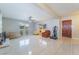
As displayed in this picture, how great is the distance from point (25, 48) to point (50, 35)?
1.39ft

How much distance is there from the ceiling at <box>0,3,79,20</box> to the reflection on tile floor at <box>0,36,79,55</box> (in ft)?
1.14

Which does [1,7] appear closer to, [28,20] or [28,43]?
[28,20]

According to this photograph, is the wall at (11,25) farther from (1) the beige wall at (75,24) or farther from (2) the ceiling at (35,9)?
(1) the beige wall at (75,24)

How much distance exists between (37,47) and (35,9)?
0.57 m

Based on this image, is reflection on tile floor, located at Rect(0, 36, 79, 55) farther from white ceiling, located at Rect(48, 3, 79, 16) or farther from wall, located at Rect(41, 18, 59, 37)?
white ceiling, located at Rect(48, 3, 79, 16)

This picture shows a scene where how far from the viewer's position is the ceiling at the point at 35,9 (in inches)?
71.0

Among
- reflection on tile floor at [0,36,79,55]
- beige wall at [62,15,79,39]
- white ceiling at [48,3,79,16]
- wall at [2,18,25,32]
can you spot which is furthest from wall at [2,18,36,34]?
beige wall at [62,15,79,39]

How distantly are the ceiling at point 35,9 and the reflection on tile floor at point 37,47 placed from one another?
35cm

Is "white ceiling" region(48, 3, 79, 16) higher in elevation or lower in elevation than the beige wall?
higher

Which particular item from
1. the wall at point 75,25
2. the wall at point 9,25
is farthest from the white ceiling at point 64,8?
the wall at point 9,25

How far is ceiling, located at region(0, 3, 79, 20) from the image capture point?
71.0 inches

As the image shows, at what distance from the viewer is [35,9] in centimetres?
184

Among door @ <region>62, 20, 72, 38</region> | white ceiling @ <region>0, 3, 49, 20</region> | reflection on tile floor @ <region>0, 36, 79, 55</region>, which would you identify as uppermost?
white ceiling @ <region>0, 3, 49, 20</region>
